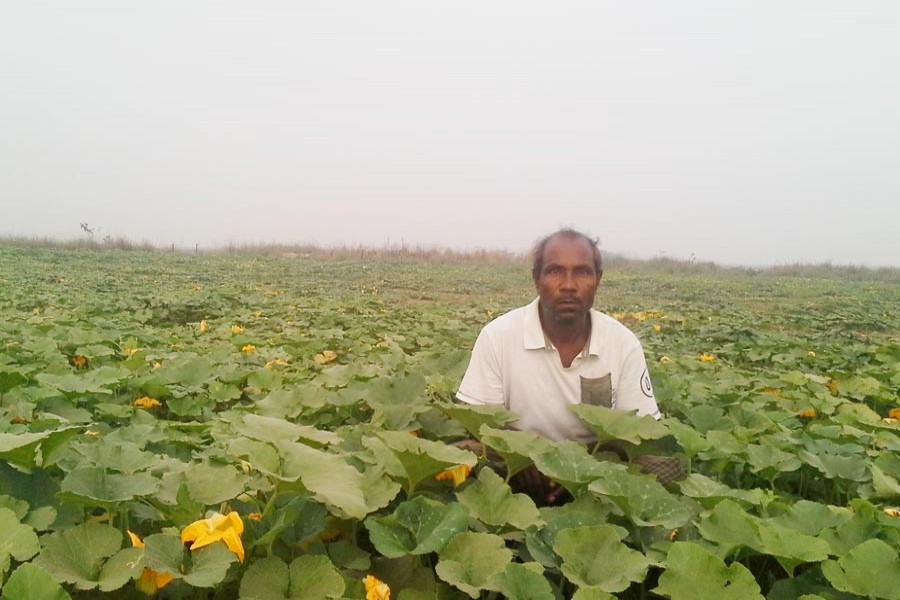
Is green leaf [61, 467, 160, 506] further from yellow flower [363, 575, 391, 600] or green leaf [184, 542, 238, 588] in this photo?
yellow flower [363, 575, 391, 600]

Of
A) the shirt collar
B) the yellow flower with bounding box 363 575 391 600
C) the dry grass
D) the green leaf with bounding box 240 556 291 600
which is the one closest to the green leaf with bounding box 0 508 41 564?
the green leaf with bounding box 240 556 291 600

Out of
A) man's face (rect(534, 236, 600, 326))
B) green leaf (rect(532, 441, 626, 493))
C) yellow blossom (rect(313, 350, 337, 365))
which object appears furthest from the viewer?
yellow blossom (rect(313, 350, 337, 365))

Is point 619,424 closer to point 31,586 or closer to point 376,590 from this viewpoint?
point 376,590

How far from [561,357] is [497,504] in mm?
1298

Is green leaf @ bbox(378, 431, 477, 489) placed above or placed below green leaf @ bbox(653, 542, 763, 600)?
above

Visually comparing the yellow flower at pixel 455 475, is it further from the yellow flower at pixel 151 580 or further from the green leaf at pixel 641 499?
the yellow flower at pixel 151 580

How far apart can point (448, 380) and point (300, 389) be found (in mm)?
797

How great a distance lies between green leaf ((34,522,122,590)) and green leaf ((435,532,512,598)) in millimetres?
606

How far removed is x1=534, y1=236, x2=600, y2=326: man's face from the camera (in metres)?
2.70

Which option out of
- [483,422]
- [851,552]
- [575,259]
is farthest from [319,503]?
[575,259]

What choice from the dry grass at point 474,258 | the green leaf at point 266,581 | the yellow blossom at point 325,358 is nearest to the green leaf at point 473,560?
the green leaf at point 266,581

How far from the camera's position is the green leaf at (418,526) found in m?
1.37

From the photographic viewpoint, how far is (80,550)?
46.8 inches

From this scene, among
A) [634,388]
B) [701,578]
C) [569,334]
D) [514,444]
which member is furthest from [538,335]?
[701,578]
